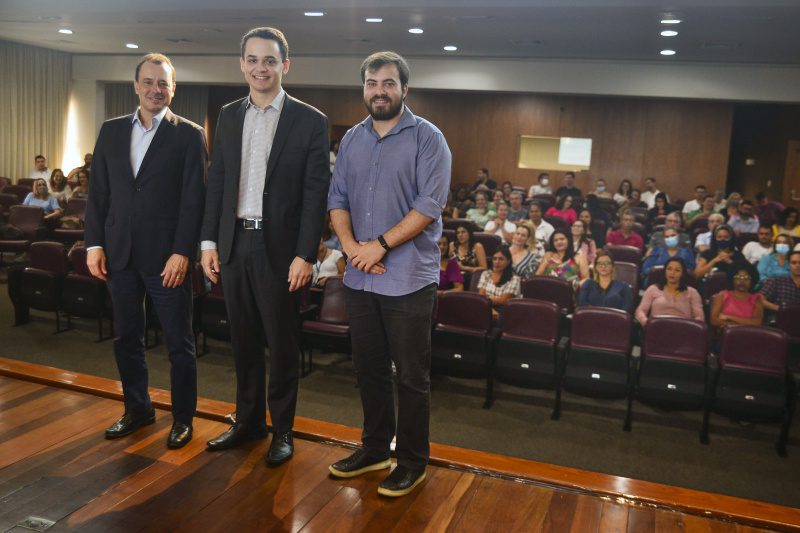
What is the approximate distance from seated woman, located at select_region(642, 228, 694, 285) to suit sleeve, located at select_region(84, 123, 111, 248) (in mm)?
5317

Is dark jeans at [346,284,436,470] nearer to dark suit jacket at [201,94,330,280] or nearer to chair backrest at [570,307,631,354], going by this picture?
dark suit jacket at [201,94,330,280]

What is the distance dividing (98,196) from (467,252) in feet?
13.9

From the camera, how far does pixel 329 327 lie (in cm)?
481

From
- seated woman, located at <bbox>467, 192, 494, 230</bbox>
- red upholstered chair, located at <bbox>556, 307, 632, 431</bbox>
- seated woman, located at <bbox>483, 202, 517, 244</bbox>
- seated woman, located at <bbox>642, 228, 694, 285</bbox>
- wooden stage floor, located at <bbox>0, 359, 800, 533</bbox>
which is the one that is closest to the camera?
wooden stage floor, located at <bbox>0, 359, 800, 533</bbox>

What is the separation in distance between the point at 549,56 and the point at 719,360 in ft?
24.1

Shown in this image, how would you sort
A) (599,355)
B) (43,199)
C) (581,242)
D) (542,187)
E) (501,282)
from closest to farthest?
(599,355)
(501,282)
(581,242)
(43,199)
(542,187)

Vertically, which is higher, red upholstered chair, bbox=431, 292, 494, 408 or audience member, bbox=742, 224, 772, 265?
audience member, bbox=742, 224, 772, 265

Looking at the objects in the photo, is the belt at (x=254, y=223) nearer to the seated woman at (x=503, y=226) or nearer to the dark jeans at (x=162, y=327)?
the dark jeans at (x=162, y=327)

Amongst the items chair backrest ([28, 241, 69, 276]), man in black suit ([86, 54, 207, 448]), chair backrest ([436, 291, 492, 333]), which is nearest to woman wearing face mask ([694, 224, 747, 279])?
chair backrest ([436, 291, 492, 333])

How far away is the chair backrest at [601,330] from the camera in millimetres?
4250

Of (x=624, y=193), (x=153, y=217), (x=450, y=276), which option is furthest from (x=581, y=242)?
(x=624, y=193)

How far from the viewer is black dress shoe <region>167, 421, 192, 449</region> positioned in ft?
7.84

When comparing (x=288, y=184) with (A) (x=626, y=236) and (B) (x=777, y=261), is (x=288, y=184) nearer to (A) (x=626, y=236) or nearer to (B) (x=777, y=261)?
(B) (x=777, y=261)

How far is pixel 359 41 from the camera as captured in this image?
9906mm
